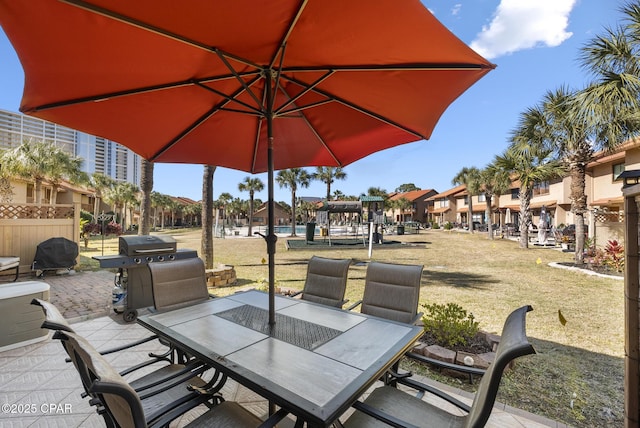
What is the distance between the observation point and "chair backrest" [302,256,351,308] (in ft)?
10.4

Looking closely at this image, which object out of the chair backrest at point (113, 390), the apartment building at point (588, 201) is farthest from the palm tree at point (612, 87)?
the chair backrest at point (113, 390)

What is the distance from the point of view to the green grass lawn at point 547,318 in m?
2.66

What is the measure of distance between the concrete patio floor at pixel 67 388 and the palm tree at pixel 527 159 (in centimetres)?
1407

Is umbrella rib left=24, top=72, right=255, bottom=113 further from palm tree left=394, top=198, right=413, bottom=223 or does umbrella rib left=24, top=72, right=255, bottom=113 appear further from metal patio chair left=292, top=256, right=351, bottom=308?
palm tree left=394, top=198, right=413, bottom=223

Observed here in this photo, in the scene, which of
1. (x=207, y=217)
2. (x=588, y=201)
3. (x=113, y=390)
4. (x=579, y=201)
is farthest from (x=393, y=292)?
(x=588, y=201)

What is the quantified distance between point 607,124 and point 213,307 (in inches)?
477

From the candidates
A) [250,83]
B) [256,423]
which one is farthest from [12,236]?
[256,423]

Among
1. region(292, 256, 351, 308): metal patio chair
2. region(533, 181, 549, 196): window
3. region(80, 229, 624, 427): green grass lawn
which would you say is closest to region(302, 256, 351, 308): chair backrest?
region(292, 256, 351, 308): metal patio chair

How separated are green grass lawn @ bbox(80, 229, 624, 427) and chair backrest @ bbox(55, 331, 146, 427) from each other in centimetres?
293

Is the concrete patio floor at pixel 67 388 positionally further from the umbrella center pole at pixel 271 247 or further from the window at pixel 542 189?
the window at pixel 542 189

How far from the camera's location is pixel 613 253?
28.1 ft

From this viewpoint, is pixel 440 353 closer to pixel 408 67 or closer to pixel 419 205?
pixel 408 67

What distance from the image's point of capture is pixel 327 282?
3299 millimetres

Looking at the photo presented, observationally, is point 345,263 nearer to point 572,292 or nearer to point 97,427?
point 97,427
